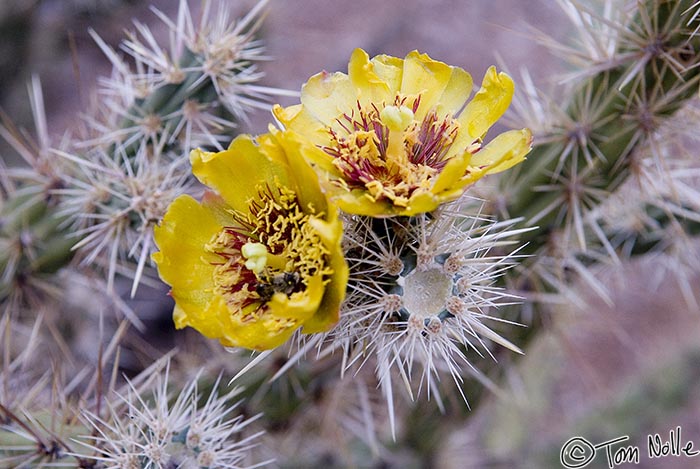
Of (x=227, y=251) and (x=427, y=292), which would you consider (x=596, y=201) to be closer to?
(x=427, y=292)

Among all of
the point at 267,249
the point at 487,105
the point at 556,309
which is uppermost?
the point at 487,105

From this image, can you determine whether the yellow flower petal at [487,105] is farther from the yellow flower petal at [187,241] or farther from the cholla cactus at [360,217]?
the yellow flower petal at [187,241]

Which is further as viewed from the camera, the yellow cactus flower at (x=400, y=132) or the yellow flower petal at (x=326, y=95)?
the yellow flower petal at (x=326, y=95)

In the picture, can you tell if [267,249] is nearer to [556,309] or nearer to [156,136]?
[156,136]

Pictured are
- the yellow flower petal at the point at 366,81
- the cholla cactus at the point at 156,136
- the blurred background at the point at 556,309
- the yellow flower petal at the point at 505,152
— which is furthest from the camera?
the blurred background at the point at 556,309

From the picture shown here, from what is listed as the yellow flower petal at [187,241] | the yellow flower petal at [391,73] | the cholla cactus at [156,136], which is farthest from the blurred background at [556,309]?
the yellow flower petal at [187,241]

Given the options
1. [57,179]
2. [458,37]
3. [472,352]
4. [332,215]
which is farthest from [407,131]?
[458,37]

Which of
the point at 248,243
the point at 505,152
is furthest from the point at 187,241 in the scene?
the point at 505,152
